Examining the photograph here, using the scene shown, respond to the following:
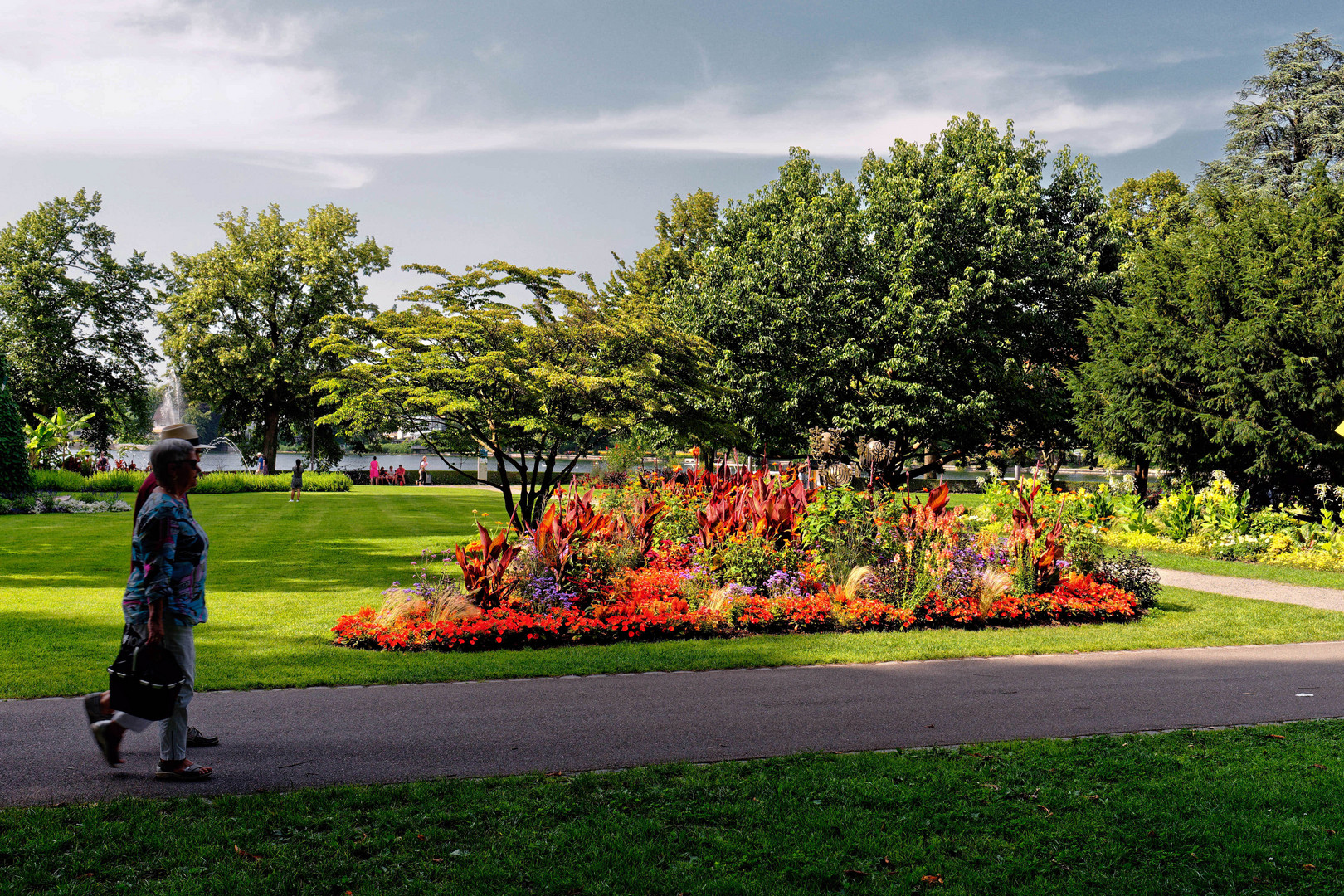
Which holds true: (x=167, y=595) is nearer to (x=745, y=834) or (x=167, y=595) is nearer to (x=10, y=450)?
(x=745, y=834)

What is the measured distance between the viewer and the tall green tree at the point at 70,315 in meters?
41.6

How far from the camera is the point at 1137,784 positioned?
178 inches

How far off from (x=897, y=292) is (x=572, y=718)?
21.4 m

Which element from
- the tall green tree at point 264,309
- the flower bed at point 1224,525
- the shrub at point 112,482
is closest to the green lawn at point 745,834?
the flower bed at point 1224,525

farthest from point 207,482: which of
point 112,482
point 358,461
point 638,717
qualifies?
point 358,461

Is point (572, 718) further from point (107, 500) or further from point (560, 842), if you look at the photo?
point (107, 500)

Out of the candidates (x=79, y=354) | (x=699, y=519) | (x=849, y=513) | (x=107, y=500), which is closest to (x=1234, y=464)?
(x=849, y=513)

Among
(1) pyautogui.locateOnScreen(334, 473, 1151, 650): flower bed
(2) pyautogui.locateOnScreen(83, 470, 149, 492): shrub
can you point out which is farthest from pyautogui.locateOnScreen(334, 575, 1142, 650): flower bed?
(2) pyautogui.locateOnScreen(83, 470, 149, 492): shrub

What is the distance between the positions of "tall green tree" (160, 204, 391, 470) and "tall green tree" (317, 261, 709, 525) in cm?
2949

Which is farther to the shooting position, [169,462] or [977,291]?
[977,291]

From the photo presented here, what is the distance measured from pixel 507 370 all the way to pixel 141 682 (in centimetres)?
916

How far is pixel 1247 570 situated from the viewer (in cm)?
1391

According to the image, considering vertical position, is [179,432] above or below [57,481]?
above

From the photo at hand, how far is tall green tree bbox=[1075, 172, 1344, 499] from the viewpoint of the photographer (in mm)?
15898
